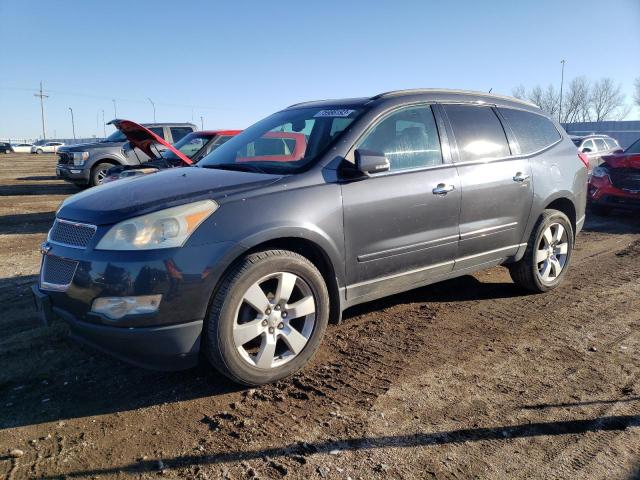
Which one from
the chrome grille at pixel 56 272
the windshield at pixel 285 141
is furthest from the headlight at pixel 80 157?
the chrome grille at pixel 56 272

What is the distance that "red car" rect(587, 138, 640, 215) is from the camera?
871 centimetres

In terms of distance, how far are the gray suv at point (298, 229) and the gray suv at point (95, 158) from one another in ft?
32.9

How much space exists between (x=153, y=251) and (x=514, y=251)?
331 cm

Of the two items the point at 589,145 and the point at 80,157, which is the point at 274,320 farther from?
the point at 589,145

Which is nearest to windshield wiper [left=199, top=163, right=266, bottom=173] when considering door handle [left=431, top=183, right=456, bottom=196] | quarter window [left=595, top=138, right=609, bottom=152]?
door handle [left=431, top=183, right=456, bottom=196]

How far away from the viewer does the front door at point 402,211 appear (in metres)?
3.55

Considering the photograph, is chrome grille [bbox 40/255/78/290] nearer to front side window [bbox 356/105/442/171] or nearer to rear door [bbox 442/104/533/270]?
front side window [bbox 356/105/442/171]

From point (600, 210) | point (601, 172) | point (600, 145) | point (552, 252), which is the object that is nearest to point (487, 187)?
point (552, 252)

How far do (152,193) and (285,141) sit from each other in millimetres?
1318

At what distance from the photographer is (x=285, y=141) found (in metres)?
4.12

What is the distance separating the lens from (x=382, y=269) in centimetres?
370

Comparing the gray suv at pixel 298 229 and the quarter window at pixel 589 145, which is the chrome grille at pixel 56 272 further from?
the quarter window at pixel 589 145

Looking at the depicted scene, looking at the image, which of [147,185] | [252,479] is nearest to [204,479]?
[252,479]

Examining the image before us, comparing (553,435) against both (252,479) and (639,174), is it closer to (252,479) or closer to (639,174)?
(252,479)
